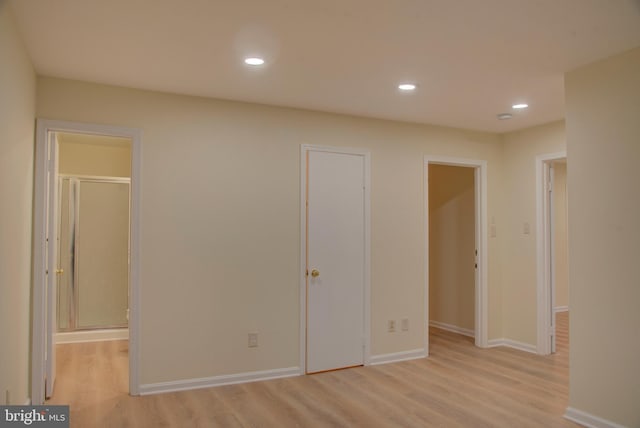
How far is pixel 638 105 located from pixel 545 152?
6.98 feet

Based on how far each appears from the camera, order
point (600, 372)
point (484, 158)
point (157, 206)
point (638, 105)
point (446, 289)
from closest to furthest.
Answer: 1. point (638, 105)
2. point (600, 372)
3. point (157, 206)
4. point (484, 158)
5. point (446, 289)

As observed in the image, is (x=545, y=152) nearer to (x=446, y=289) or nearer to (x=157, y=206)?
(x=446, y=289)

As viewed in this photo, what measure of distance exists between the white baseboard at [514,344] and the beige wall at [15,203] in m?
4.53

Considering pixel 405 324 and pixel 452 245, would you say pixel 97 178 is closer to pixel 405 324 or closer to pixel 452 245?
→ pixel 405 324

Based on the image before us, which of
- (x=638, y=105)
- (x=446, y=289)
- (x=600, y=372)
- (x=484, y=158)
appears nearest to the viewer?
(x=638, y=105)

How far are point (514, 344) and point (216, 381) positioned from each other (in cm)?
334

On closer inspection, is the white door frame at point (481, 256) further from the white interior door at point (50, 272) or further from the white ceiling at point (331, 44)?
the white interior door at point (50, 272)

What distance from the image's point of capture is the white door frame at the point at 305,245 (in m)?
4.30

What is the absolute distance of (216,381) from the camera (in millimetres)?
3939

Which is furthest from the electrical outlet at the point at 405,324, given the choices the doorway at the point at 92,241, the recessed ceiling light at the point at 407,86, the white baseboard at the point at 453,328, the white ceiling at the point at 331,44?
the doorway at the point at 92,241

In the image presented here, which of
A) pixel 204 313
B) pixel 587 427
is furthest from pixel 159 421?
pixel 587 427

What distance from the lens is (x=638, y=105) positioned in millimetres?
2898

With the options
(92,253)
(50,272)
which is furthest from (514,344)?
(92,253)

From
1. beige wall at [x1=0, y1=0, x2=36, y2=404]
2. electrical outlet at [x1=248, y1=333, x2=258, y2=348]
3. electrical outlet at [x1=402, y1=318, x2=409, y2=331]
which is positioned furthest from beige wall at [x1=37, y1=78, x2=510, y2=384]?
beige wall at [x1=0, y1=0, x2=36, y2=404]
